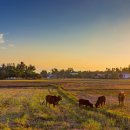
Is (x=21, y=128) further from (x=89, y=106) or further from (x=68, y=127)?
(x=89, y=106)

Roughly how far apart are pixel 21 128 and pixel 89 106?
11779 mm

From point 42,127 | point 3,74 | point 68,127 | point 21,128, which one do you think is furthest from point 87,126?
point 3,74

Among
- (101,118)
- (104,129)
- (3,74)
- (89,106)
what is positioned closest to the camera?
(104,129)

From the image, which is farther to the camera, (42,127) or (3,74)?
(3,74)

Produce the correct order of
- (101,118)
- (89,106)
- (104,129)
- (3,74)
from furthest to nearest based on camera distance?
(3,74) → (89,106) → (101,118) → (104,129)

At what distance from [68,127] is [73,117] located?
380 cm

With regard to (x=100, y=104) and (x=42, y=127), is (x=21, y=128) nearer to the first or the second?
(x=42, y=127)

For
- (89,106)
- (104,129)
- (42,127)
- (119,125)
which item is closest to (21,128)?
(42,127)

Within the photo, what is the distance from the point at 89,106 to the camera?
28422 millimetres

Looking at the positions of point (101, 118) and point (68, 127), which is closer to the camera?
point (68, 127)

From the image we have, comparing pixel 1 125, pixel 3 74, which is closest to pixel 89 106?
pixel 1 125

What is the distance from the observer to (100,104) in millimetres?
29203

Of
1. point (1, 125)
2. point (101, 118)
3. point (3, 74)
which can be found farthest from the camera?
point (3, 74)

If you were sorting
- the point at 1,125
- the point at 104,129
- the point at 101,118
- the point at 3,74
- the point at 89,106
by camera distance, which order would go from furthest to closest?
the point at 3,74
the point at 89,106
the point at 101,118
the point at 1,125
the point at 104,129
